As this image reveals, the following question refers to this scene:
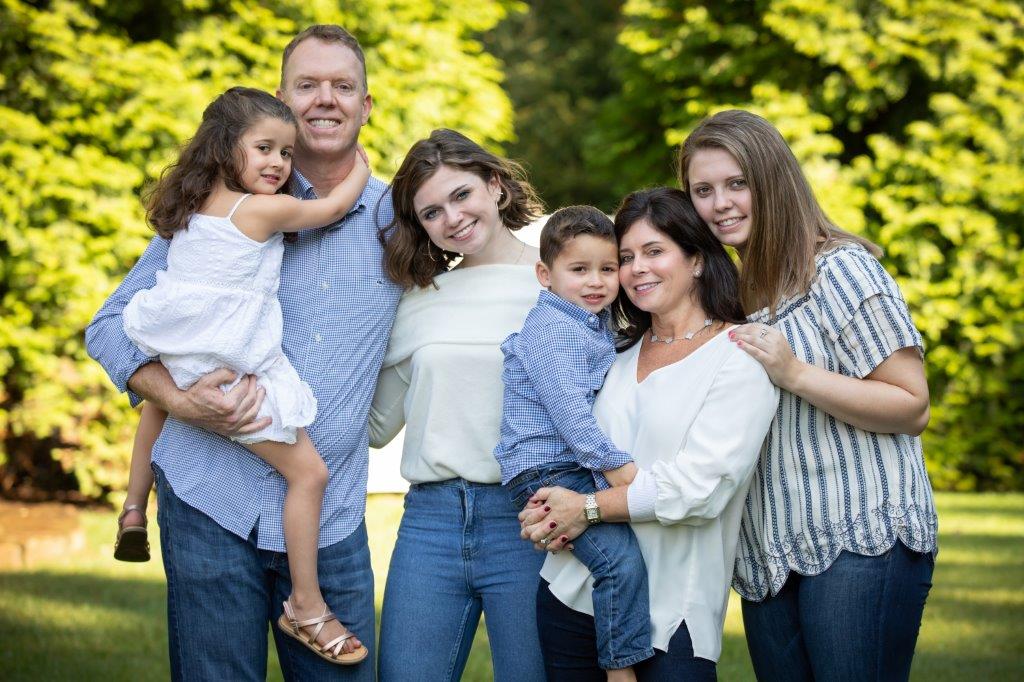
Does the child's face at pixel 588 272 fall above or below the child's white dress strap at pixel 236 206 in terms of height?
below

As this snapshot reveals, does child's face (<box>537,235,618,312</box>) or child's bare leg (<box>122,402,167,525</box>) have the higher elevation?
child's face (<box>537,235,618,312</box>)

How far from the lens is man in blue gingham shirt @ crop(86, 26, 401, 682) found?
2.50 m

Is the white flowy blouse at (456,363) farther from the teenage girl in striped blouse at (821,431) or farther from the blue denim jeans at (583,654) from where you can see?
the teenage girl in striped blouse at (821,431)

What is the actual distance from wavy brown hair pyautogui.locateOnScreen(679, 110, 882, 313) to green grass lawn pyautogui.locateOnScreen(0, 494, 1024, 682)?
2.53m

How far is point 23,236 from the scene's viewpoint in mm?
6996

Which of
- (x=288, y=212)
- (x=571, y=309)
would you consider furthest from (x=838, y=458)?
(x=288, y=212)

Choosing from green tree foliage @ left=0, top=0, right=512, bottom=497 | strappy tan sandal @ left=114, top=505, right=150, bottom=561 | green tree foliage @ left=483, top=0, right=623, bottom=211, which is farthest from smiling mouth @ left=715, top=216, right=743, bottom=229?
green tree foliage @ left=483, top=0, right=623, bottom=211

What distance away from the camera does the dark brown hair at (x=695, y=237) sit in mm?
2482

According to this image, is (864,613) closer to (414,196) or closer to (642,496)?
(642,496)

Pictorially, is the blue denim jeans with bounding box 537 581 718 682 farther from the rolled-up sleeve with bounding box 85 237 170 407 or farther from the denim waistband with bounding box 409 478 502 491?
the rolled-up sleeve with bounding box 85 237 170 407

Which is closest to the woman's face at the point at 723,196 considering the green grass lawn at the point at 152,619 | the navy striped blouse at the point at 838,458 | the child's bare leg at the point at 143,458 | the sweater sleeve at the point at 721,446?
the navy striped blouse at the point at 838,458

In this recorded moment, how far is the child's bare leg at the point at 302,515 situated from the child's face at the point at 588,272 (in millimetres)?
718

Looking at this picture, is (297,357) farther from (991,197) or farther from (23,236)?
(991,197)

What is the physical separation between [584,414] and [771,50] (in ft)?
24.3
